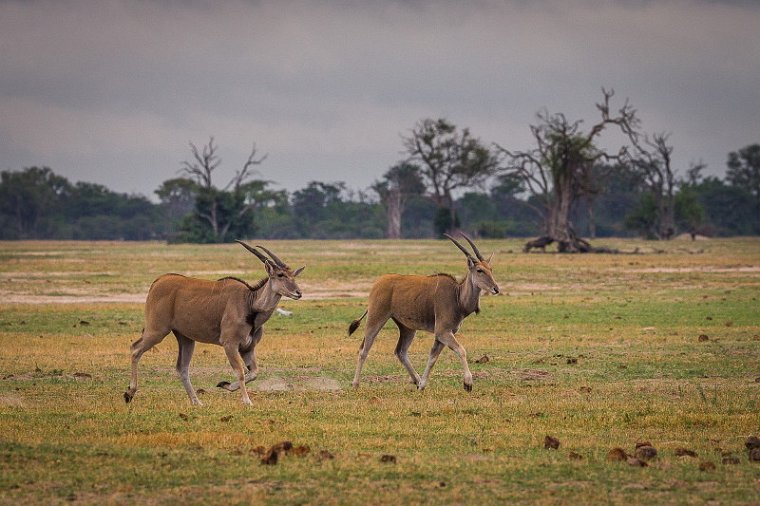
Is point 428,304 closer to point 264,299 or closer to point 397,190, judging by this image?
point 264,299

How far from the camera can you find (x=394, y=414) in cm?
1341

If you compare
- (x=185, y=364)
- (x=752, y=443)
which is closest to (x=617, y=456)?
(x=752, y=443)

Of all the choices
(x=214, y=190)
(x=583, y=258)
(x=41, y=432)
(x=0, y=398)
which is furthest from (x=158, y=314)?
(x=214, y=190)

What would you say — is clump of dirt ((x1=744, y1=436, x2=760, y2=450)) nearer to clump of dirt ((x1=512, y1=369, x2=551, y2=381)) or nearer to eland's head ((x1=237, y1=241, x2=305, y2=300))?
clump of dirt ((x1=512, y1=369, x2=551, y2=381))

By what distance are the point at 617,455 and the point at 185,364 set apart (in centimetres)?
642

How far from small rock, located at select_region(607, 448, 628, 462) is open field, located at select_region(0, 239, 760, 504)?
0.45 feet

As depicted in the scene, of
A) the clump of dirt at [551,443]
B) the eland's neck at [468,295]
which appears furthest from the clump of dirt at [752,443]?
the eland's neck at [468,295]

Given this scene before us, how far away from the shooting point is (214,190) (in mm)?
101812

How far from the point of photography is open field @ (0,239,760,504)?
9.52 metres

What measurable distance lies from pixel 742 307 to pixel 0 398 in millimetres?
20864

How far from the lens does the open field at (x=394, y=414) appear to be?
31.2 feet

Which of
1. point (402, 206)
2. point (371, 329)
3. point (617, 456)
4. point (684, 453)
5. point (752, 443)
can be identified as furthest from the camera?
point (402, 206)

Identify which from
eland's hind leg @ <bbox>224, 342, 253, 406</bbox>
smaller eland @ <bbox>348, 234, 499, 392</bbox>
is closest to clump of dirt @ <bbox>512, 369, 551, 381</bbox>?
smaller eland @ <bbox>348, 234, 499, 392</bbox>

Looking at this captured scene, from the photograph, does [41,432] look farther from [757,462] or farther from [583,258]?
[583,258]
